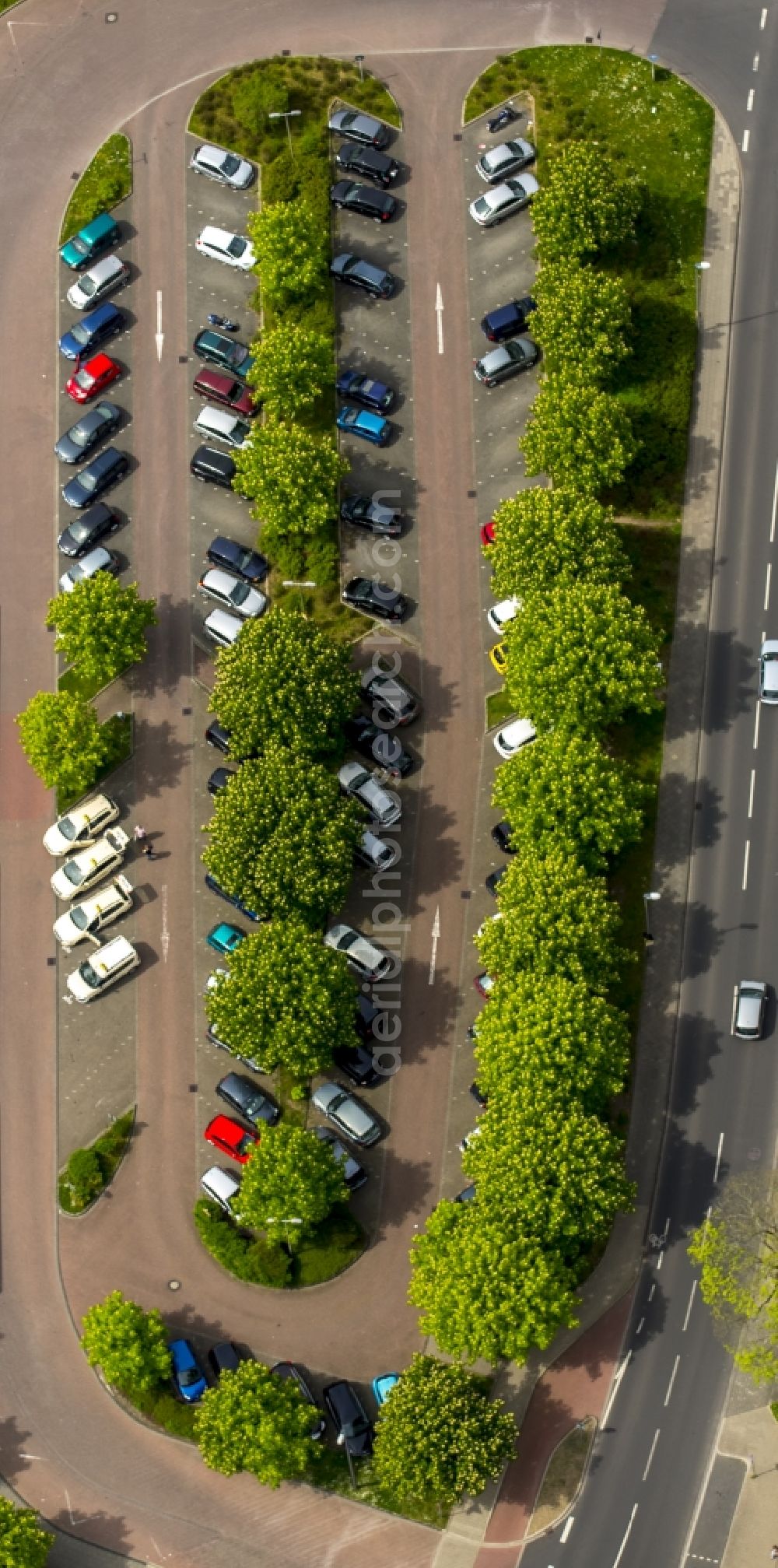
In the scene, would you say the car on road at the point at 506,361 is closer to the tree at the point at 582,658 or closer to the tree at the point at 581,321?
the tree at the point at 581,321

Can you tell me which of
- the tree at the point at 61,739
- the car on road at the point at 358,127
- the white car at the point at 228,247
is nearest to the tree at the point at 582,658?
the tree at the point at 61,739

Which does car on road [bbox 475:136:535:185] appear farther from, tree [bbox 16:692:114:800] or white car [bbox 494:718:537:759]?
tree [bbox 16:692:114:800]

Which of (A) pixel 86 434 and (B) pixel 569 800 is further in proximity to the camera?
(A) pixel 86 434

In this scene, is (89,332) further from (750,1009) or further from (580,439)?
(750,1009)

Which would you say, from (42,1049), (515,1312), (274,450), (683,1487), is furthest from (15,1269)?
(274,450)

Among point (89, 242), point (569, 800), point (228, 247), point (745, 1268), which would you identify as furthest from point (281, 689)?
point (745, 1268)

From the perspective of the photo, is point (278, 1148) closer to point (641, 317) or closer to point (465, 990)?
point (465, 990)

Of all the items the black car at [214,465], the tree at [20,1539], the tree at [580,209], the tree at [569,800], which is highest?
the tree at [580,209]
